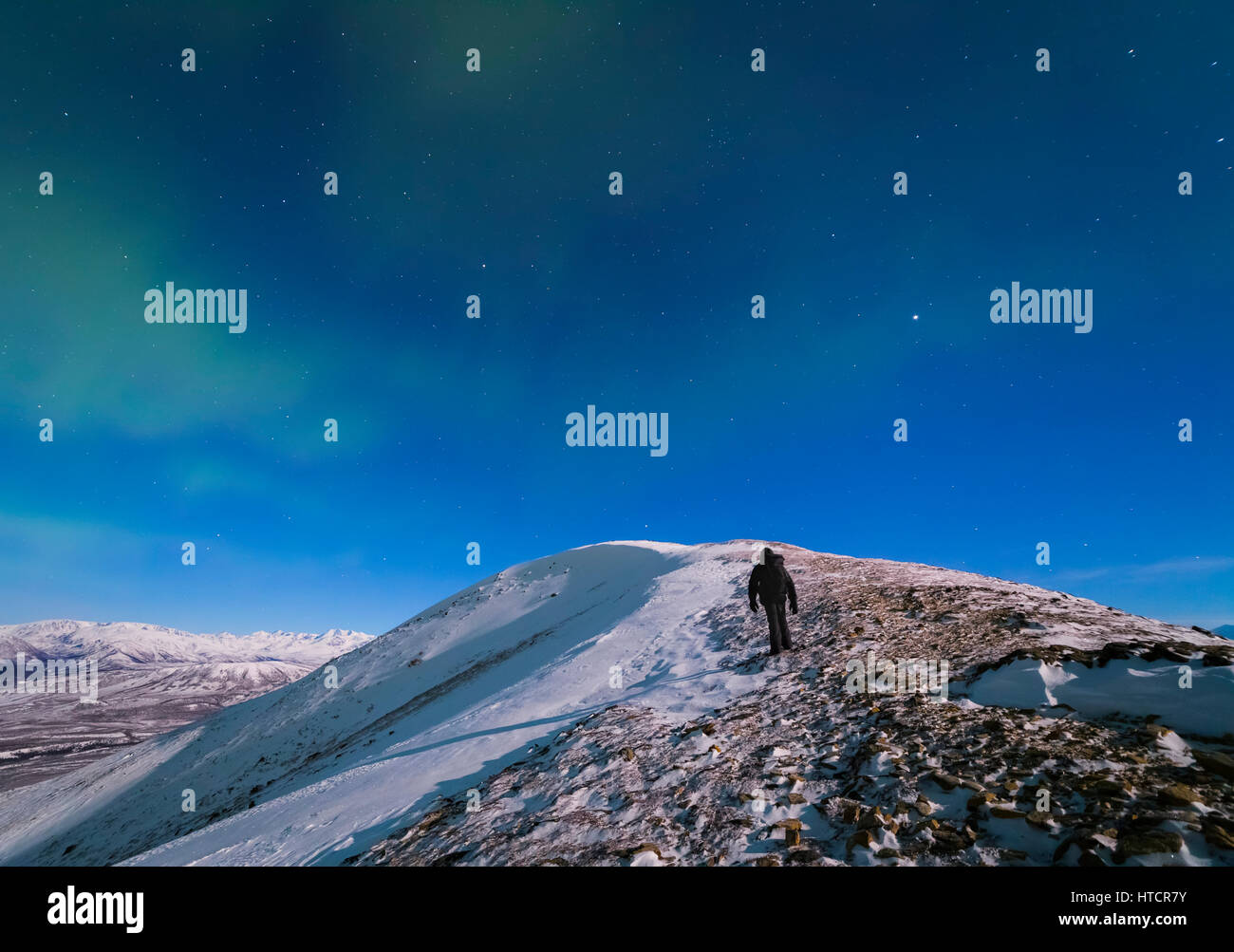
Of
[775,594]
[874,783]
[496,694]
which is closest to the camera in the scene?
[874,783]

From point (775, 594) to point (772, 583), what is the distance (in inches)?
12.5

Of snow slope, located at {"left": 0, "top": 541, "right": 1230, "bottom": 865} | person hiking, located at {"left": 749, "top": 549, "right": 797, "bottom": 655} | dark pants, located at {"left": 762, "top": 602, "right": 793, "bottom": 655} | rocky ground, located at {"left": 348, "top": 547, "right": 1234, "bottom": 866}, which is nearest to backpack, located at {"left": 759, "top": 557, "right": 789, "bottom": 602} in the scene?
person hiking, located at {"left": 749, "top": 549, "right": 797, "bottom": 655}

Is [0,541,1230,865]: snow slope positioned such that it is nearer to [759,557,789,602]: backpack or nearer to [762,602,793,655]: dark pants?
[762,602,793,655]: dark pants

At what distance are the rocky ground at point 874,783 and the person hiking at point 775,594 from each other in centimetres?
160

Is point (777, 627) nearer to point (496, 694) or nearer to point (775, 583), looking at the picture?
point (775, 583)

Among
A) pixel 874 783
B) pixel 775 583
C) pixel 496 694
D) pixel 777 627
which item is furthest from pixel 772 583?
pixel 496 694

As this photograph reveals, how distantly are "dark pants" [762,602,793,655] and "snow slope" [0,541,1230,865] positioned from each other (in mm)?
609

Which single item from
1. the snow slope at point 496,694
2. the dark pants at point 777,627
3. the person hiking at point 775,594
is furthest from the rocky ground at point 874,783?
the person hiking at point 775,594

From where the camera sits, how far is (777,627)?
13.4 metres

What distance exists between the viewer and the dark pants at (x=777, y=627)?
43.4 feet

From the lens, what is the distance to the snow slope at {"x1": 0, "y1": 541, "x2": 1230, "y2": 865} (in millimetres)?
10180
